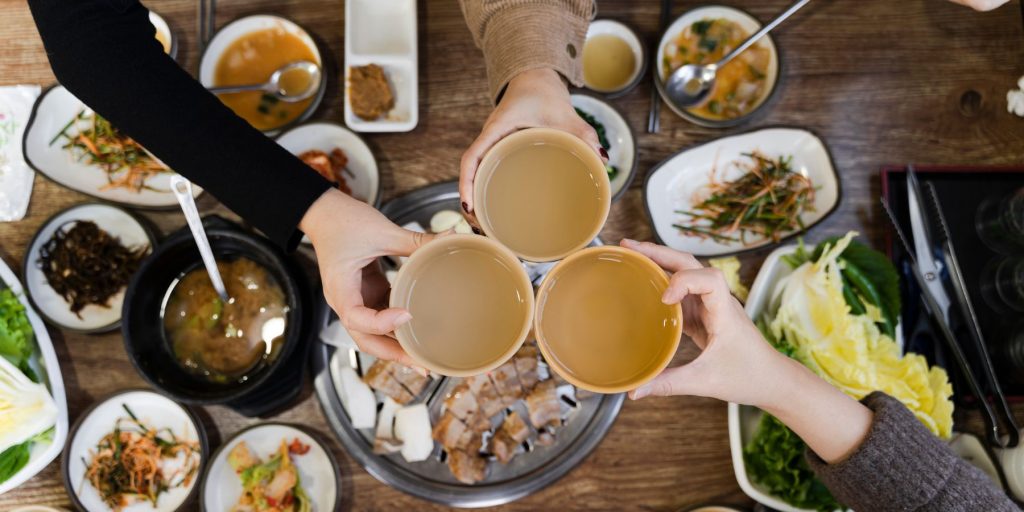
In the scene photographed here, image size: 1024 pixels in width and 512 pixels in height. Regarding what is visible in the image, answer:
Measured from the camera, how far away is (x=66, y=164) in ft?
7.98

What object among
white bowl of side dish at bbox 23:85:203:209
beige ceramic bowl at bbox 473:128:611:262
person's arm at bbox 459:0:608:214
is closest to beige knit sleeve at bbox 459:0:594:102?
person's arm at bbox 459:0:608:214

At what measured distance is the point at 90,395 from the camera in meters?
2.30

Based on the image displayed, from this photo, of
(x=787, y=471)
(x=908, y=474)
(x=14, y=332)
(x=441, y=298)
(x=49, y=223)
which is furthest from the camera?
(x=49, y=223)

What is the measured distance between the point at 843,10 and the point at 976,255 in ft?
3.82

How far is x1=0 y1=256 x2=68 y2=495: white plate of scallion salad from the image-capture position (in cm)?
203

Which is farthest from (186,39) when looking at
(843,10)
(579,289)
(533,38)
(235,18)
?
(843,10)

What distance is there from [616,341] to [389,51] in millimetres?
1650

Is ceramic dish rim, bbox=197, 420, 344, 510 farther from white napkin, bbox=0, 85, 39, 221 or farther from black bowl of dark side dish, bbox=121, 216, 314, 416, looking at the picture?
white napkin, bbox=0, 85, 39, 221

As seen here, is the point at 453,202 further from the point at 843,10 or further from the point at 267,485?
the point at 843,10

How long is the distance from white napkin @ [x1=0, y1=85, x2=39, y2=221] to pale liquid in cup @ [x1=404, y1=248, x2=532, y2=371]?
77.5 inches

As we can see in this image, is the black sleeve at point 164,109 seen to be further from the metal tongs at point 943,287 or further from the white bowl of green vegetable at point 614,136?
the metal tongs at point 943,287

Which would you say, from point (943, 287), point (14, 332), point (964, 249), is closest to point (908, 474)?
point (943, 287)

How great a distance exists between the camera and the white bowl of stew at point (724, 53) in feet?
8.19

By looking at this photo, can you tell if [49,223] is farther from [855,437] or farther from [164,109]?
[855,437]
